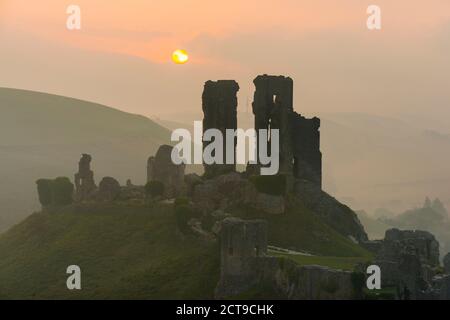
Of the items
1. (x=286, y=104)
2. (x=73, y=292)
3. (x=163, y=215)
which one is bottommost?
(x=73, y=292)

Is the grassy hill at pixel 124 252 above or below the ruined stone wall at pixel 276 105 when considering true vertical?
below

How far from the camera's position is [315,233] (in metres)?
82.1

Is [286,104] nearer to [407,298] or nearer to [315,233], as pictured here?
[315,233]

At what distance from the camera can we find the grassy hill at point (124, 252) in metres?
68.5

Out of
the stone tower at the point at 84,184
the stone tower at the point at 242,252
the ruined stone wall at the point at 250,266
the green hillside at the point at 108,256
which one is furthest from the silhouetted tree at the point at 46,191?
the stone tower at the point at 242,252

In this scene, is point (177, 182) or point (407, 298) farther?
point (177, 182)

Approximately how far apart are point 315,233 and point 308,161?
1605 cm

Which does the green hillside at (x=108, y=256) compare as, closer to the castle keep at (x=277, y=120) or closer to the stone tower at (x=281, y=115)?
the castle keep at (x=277, y=120)

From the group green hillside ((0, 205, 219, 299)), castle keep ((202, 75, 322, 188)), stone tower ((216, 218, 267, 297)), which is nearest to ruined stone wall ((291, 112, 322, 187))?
castle keep ((202, 75, 322, 188))

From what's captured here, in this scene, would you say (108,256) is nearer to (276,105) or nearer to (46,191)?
(46,191)

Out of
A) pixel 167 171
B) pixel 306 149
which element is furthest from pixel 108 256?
pixel 306 149

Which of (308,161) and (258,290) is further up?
(308,161)
